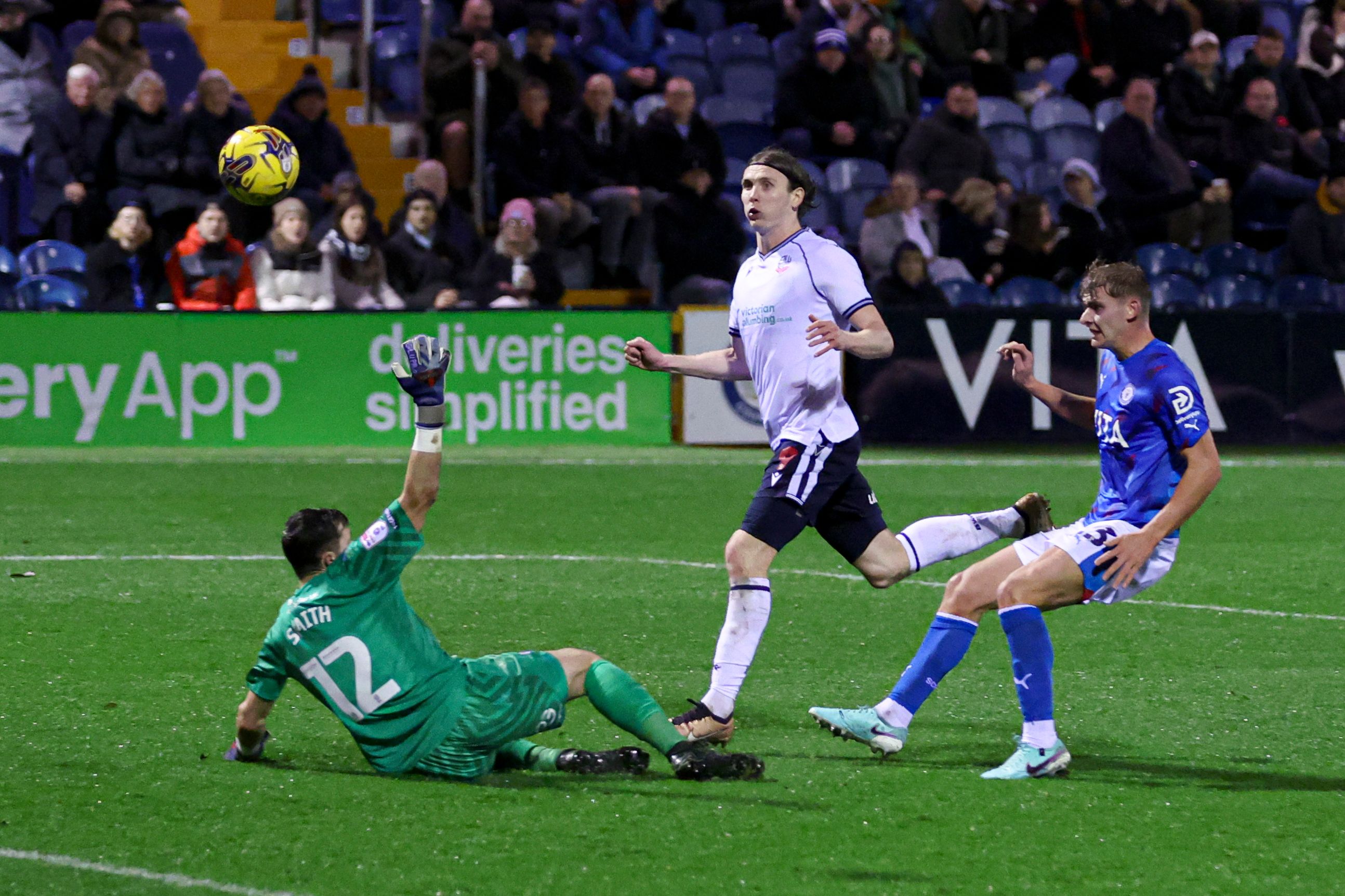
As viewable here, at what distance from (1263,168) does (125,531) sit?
13.8 m

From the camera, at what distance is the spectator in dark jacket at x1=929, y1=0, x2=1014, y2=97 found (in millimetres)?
21859

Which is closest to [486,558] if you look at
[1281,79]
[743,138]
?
[743,138]

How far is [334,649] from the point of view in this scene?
216 inches

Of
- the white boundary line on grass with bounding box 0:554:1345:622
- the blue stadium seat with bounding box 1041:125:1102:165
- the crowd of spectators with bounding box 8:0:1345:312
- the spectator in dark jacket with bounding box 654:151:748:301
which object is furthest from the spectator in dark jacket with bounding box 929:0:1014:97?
the white boundary line on grass with bounding box 0:554:1345:622

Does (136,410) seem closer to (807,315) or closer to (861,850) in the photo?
(807,315)

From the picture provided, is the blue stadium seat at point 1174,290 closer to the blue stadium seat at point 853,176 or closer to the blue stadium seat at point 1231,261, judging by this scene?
the blue stadium seat at point 1231,261

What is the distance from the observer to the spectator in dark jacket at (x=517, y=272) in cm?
1684

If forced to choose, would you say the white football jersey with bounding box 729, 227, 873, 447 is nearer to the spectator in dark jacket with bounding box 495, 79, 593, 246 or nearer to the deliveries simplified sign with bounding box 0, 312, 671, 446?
the deliveries simplified sign with bounding box 0, 312, 671, 446

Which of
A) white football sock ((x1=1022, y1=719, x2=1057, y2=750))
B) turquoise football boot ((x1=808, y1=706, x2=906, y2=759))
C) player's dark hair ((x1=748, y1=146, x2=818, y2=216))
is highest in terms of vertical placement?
player's dark hair ((x1=748, y1=146, x2=818, y2=216))

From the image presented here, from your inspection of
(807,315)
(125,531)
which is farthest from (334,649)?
(125,531)

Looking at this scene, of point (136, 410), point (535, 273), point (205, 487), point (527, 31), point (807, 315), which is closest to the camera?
point (807, 315)

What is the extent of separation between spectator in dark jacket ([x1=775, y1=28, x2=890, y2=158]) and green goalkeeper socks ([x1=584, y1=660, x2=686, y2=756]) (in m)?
14.5

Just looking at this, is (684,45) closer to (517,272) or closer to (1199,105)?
(517,272)

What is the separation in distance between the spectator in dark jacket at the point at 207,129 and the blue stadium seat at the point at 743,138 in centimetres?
515
